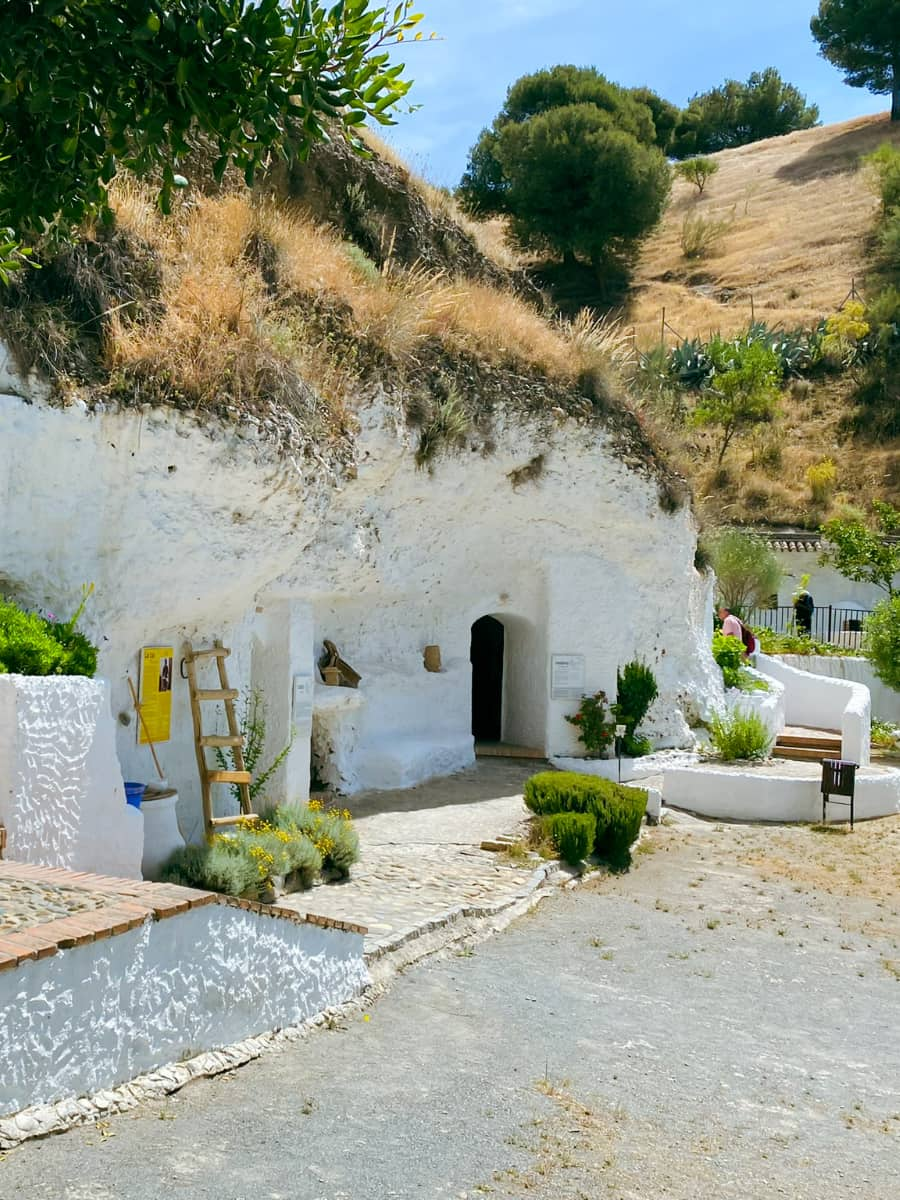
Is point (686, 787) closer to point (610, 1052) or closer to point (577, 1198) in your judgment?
point (610, 1052)

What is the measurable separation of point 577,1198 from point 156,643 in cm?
714

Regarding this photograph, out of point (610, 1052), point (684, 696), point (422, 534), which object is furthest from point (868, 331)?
point (610, 1052)

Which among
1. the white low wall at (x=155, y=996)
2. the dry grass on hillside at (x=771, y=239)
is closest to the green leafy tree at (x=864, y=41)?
the dry grass on hillside at (x=771, y=239)

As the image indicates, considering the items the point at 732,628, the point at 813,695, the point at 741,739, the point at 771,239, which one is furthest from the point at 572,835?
the point at 771,239

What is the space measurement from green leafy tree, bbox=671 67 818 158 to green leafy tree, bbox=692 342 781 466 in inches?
1361

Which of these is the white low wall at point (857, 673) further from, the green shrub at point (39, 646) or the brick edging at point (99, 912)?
the brick edging at point (99, 912)

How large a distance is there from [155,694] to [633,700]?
854 centimetres

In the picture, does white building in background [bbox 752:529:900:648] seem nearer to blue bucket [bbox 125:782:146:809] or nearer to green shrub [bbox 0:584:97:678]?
blue bucket [bbox 125:782:146:809]

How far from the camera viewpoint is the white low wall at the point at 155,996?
214 inches

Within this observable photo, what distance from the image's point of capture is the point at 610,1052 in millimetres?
7684

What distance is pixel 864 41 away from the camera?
56.3 meters

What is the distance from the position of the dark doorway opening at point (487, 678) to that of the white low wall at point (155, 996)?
1089 centimetres

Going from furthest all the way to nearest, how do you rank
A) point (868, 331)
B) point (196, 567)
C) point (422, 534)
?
1. point (868, 331)
2. point (422, 534)
3. point (196, 567)

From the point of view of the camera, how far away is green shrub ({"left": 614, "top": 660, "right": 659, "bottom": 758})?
1758 cm
